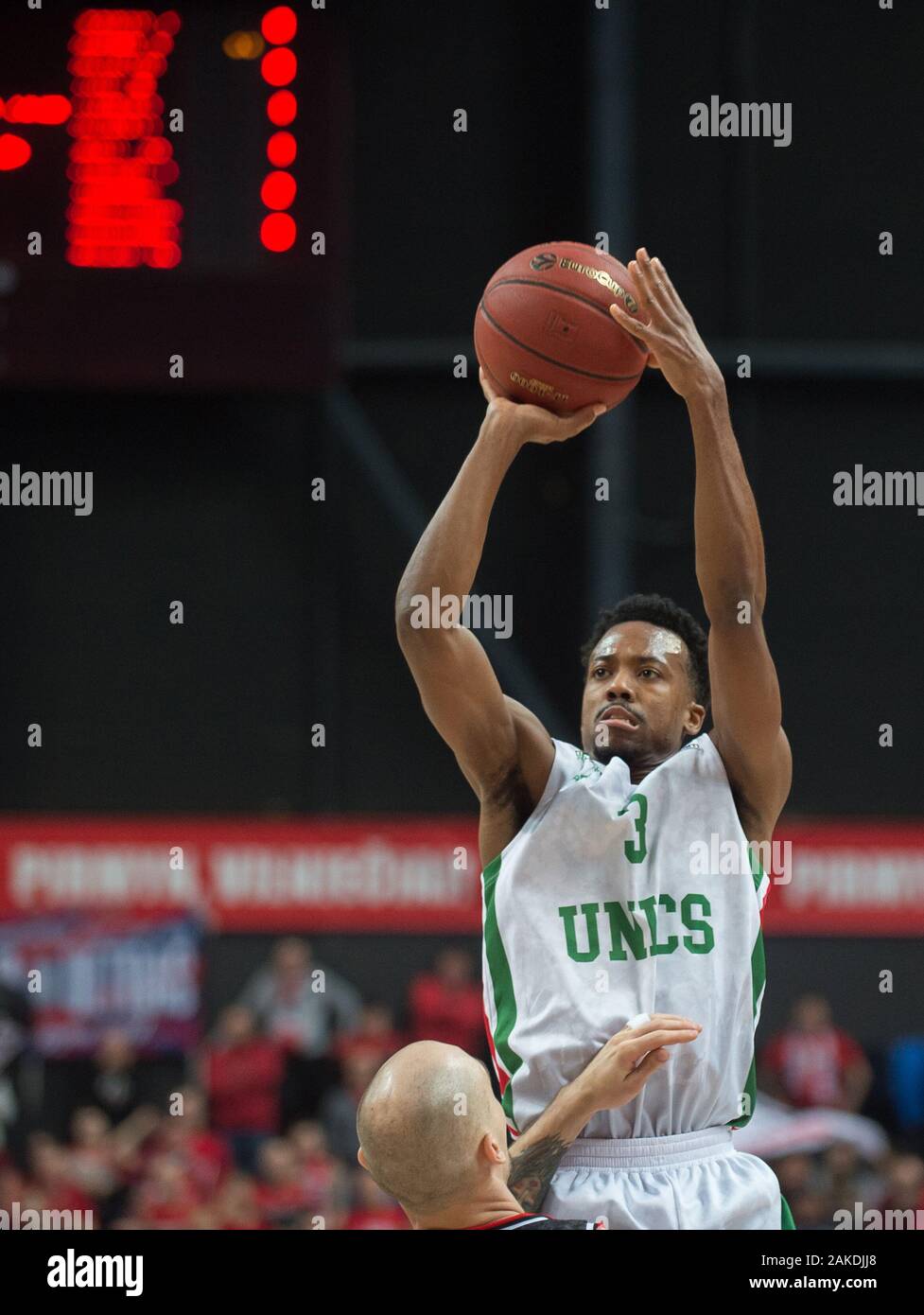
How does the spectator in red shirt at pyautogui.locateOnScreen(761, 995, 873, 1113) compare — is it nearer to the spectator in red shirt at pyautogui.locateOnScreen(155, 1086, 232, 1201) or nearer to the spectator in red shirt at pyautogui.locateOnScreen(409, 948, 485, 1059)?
the spectator in red shirt at pyautogui.locateOnScreen(409, 948, 485, 1059)

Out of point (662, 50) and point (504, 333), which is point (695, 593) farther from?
point (504, 333)

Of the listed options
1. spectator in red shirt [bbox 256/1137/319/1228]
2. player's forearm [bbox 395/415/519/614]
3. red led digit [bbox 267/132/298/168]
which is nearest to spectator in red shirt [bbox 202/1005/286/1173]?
spectator in red shirt [bbox 256/1137/319/1228]

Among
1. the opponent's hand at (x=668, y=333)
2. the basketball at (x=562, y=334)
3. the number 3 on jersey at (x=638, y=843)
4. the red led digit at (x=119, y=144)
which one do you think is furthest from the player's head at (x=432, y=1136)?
the red led digit at (x=119, y=144)

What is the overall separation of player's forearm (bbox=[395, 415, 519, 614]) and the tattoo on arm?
972 mm

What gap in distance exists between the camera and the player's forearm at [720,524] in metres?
3.44

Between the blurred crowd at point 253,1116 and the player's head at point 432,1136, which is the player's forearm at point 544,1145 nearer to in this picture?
the player's head at point 432,1136

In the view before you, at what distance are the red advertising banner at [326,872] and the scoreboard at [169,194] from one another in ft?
6.80

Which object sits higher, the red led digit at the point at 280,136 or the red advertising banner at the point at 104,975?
the red led digit at the point at 280,136

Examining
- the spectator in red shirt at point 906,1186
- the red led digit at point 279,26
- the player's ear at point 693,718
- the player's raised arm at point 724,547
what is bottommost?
the spectator in red shirt at point 906,1186

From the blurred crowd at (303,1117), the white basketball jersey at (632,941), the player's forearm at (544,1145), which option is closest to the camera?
the player's forearm at (544,1145)

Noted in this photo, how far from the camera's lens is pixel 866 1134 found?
A: 8.47 metres

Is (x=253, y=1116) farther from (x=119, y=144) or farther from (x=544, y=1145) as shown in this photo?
(x=544, y=1145)
